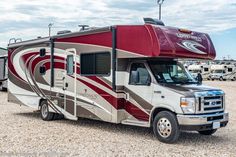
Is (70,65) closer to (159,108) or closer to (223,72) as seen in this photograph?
(159,108)

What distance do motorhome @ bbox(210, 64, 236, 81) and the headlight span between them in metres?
50.5

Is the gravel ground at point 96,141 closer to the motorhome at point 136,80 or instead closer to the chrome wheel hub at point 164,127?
the chrome wheel hub at point 164,127

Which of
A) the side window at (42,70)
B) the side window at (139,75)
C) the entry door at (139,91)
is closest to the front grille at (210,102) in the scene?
the entry door at (139,91)

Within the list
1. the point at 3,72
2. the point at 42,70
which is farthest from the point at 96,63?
the point at 3,72

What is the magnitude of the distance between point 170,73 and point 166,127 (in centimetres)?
157

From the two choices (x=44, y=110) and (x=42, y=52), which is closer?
(x=42, y=52)

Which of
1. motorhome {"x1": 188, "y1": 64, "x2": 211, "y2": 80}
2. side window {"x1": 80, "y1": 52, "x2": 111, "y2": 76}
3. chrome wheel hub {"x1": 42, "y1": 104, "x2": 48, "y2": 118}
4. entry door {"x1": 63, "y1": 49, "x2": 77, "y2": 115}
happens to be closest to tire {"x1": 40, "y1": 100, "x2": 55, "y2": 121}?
chrome wheel hub {"x1": 42, "y1": 104, "x2": 48, "y2": 118}

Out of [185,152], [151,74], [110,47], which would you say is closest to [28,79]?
[110,47]

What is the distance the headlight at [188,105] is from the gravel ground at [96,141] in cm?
86

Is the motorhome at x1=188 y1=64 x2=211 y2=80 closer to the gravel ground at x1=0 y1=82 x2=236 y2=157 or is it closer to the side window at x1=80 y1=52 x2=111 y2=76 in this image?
the gravel ground at x1=0 y1=82 x2=236 y2=157

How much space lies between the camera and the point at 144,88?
10.1 m

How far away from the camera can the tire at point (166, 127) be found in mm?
9250

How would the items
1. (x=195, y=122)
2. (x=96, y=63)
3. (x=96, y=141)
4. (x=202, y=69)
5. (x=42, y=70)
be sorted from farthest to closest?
(x=202, y=69)
(x=42, y=70)
(x=96, y=63)
(x=96, y=141)
(x=195, y=122)

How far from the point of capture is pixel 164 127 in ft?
31.1
